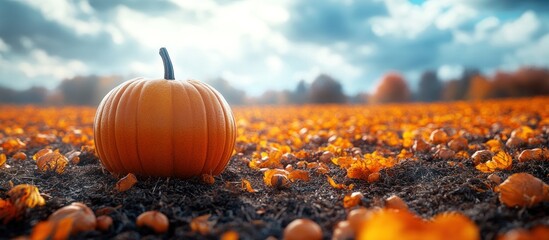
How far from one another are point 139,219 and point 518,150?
11.7ft

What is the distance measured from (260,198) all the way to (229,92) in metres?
50.2

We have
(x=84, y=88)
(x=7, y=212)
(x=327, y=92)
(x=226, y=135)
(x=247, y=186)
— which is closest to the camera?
(x=7, y=212)

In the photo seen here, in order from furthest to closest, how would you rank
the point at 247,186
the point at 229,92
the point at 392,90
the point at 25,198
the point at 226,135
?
1. the point at 392,90
2. the point at 229,92
3. the point at 226,135
4. the point at 247,186
5. the point at 25,198

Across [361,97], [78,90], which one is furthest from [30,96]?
[361,97]

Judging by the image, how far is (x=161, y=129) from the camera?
2.86 m

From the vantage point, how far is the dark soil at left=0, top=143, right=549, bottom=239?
2033 mm

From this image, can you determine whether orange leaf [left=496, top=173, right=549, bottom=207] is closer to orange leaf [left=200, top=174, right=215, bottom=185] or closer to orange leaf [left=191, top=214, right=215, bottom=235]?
orange leaf [left=191, top=214, right=215, bottom=235]

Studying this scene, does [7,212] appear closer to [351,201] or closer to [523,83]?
[351,201]

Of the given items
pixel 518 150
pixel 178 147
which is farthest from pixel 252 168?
pixel 518 150

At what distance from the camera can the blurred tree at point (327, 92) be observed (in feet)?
160

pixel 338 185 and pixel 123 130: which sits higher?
pixel 123 130

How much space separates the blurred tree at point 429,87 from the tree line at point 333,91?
207mm

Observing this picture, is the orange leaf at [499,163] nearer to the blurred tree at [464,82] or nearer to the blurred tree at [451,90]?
the blurred tree at [464,82]

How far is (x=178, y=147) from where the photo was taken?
2916mm
